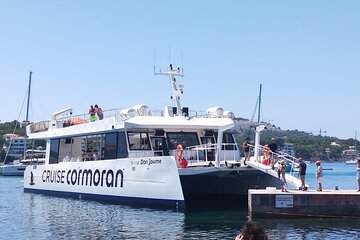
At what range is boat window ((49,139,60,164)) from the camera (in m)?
35.0

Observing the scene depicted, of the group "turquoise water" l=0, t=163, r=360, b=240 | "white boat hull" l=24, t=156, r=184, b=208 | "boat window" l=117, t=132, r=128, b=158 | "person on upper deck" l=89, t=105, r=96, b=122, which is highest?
"person on upper deck" l=89, t=105, r=96, b=122

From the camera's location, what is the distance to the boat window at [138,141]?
88.5 ft

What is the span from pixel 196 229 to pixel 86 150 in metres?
14.4

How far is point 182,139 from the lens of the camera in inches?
1078

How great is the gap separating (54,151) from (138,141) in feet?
32.4

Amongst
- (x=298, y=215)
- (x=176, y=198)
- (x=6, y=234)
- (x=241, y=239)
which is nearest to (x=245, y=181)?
(x=176, y=198)

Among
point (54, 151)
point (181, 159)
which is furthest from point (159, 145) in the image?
point (54, 151)

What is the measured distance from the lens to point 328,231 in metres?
17.7

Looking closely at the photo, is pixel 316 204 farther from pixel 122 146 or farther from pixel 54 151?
pixel 54 151

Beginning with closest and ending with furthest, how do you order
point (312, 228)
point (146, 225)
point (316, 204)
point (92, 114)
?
point (312, 228), point (146, 225), point (316, 204), point (92, 114)

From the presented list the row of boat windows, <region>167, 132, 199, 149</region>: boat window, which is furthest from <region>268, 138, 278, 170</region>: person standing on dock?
<region>167, 132, 199, 149</region>: boat window

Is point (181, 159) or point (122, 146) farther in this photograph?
point (122, 146)

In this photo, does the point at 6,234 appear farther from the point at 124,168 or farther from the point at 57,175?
the point at 57,175

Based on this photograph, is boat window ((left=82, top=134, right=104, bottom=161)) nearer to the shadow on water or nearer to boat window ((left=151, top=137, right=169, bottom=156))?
boat window ((left=151, top=137, right=169, bottom=156))
